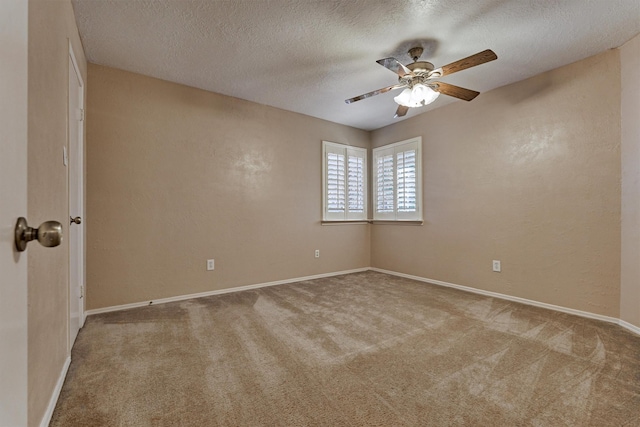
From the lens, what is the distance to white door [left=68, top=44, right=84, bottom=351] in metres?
2.15

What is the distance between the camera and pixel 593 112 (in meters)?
2.73

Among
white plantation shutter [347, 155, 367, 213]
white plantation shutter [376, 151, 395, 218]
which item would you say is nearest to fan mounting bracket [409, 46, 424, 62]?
white plantation shutter [376, 151, 395, 218]

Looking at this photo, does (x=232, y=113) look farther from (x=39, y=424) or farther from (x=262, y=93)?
(x=39, y=424)

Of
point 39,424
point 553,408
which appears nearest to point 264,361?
point 39,424

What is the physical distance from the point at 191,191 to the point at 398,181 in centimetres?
298

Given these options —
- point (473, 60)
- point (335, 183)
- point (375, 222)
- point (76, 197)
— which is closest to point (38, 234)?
point (76, 197)

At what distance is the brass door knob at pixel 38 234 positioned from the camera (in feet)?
1.97

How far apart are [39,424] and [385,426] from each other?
152 centimetres

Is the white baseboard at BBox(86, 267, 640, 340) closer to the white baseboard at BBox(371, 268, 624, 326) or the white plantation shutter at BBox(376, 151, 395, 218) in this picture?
the white baseboard at BBox(371, 268, 624, 326)

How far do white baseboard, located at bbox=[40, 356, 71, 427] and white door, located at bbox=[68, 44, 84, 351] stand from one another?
15.3 inches

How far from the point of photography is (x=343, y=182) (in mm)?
4773

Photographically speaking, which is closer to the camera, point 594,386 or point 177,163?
point 594,386

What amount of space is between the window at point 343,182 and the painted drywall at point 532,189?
107cm

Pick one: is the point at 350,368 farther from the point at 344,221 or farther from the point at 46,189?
the point at 344,221
